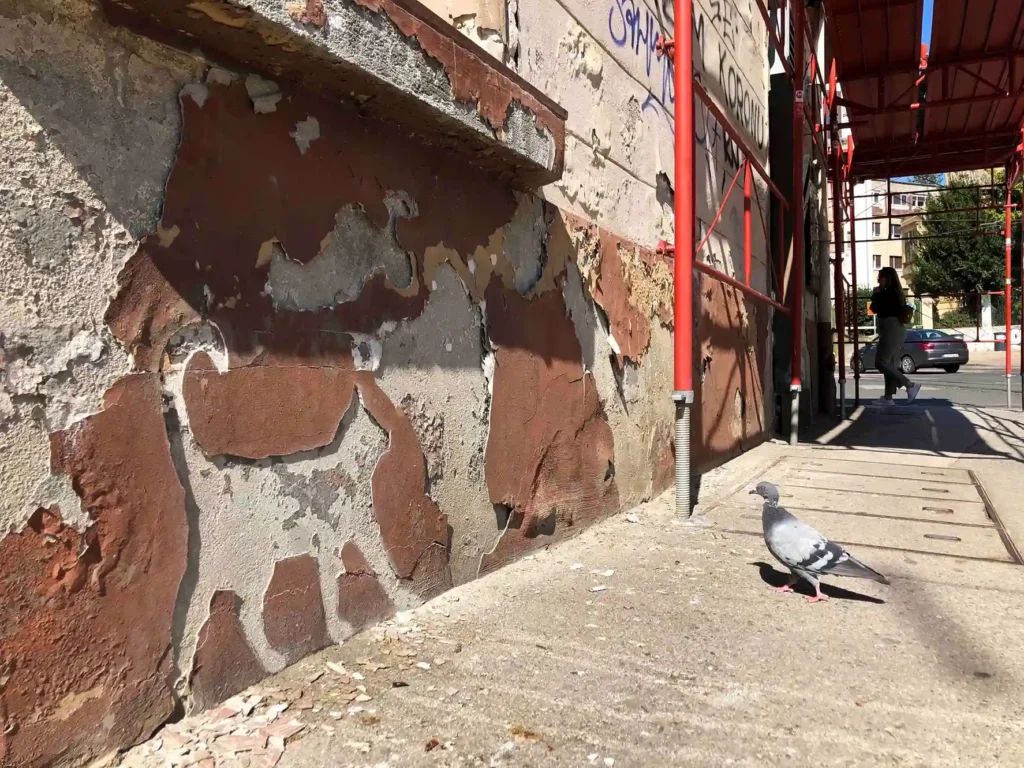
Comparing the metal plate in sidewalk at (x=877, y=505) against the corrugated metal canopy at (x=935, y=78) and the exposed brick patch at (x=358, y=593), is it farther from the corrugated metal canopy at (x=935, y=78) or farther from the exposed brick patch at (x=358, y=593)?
the corrugated metal canopy at (x=935, y=78)

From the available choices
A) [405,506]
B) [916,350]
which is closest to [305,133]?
[405,506]

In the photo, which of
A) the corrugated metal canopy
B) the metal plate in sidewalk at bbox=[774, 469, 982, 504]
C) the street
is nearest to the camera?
the metal plate in sidewalk at bbox=[774, 469, 982, 504]

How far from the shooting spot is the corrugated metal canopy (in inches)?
355

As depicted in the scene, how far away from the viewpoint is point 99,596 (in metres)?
1.68

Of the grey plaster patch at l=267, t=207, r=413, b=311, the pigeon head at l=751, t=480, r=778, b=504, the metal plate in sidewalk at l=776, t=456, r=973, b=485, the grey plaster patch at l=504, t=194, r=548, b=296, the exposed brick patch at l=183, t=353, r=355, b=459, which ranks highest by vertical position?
the grey plaster patch at l=504, t=194, r=548, b=296

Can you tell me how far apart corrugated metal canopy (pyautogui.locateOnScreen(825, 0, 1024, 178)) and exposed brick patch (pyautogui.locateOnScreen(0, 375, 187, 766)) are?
9.70 m

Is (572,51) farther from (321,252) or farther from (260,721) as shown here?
(260,721)

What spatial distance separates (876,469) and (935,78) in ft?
25.8

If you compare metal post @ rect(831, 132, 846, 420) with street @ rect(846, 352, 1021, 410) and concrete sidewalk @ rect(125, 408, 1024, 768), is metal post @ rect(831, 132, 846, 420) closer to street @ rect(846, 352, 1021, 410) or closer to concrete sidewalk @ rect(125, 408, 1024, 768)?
street @ rect(846, 352, 1021, 410)


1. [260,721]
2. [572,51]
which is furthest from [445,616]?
[572,51]

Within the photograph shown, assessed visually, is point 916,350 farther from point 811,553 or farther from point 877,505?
point 811,553

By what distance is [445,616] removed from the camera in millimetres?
2688

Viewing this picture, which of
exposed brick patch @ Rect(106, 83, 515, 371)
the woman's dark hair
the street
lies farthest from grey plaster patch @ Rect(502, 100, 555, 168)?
the street

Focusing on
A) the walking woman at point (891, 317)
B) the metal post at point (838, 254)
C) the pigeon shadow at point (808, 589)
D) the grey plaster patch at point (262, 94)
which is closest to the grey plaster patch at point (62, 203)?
the grey plaster patch at point (262, 94)
